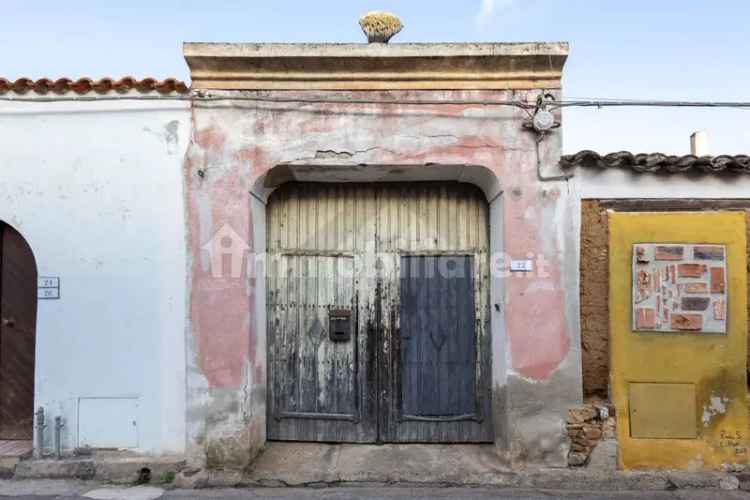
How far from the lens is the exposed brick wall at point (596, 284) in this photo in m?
5.08

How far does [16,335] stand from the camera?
547 centimetres

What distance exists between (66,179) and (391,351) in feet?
12.1

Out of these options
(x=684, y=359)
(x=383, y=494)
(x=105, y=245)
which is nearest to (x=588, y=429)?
(x=684, y=359)

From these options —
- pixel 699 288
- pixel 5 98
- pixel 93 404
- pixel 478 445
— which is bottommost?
pixel 478 445

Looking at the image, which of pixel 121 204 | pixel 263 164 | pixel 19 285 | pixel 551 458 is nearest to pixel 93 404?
pixel 19 285

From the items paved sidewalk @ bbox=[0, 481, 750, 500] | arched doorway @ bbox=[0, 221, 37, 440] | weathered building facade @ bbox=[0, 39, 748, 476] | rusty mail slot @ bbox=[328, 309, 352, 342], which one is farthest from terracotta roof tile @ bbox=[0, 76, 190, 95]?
paved sidewalk @ bbox=[0, 481, 750, 500]

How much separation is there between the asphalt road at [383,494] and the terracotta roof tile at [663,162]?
2.89m

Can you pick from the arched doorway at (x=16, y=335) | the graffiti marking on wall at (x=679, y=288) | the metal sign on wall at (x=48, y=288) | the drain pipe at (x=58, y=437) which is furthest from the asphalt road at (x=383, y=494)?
the metal sign on wall at (x=48, y=288)

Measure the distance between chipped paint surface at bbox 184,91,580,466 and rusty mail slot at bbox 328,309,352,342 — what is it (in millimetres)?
921

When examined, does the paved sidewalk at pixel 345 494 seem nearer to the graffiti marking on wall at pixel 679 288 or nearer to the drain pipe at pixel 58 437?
the drain pipe at pixel 58 437

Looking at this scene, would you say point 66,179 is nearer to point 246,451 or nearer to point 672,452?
point 246,451

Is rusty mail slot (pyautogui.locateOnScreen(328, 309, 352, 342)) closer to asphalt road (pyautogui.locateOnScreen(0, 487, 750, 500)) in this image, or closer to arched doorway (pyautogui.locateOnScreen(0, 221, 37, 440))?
asphalt road (pyautogui.locateOnScreen(0, 487, 750, 500))

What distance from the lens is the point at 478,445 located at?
5.68 meters

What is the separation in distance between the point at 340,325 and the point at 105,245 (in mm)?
2470
